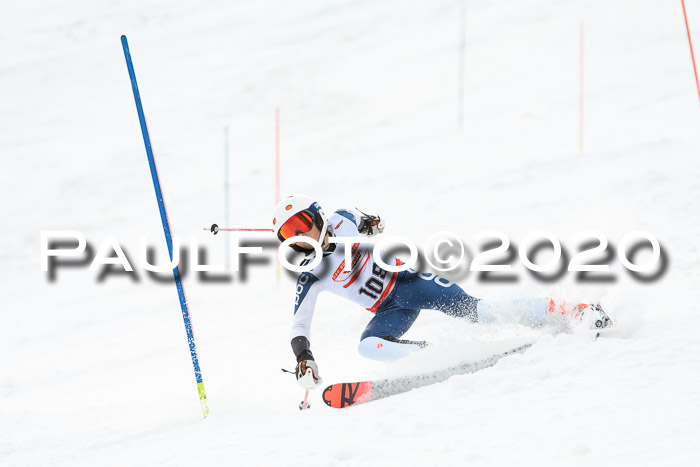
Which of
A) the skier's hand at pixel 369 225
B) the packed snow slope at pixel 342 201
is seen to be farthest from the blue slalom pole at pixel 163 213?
the skier's hand at pixel 369 225

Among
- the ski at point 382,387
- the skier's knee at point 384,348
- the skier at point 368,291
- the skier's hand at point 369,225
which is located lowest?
the ski at point 382,387

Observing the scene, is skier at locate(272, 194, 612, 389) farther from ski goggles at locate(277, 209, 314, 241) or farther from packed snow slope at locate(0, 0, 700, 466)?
packed snow slope at locate(0, 0, 700, 466)

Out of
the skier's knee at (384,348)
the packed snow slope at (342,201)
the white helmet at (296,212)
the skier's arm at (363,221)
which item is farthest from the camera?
the skier's arm at (363,221)

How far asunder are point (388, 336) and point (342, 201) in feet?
19.6

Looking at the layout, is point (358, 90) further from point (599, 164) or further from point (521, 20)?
point (599, 164)

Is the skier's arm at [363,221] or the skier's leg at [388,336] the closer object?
the skier's leg at [388,336]

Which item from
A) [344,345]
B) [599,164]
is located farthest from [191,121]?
[344,345]

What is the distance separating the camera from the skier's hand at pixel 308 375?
3.90 meters

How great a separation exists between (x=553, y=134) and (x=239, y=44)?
37.4 feet

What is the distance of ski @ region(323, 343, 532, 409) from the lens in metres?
3.81

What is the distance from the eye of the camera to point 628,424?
2.73m

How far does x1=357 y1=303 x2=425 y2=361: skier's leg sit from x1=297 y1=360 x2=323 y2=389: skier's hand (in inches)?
14.8

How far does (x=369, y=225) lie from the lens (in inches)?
184

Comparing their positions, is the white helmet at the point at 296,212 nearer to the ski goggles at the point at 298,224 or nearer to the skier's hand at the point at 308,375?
the ski goggles at the point at 298,224
